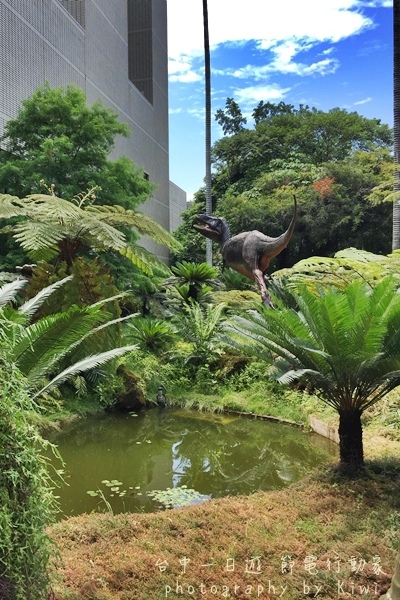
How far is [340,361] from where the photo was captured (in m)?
3.13

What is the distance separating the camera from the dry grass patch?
1.99 metres

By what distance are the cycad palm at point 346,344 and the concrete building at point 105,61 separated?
7.48 metres

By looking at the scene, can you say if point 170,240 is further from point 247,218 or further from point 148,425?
point 247,218

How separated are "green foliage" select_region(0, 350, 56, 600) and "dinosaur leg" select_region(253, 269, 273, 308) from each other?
5.83m

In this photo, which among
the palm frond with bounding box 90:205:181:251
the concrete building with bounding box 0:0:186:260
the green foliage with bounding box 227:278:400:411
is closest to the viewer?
the green foliage with bounding box 227:278:400:411

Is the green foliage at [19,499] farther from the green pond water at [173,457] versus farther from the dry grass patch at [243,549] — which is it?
the green pond water at [173,457]

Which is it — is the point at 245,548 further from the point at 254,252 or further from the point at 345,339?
the point at 254,252

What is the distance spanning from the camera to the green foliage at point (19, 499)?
137 centimetres

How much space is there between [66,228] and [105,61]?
940 centimetres

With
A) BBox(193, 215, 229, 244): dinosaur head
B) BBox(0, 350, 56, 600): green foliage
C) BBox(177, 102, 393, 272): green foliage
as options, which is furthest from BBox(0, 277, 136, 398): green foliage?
BBox(177, 102, 393, 272): green foliage

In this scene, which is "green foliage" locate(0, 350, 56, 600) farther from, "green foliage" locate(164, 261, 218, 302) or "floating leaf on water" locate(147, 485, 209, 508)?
"green foliage" locate(164, 261, 218, 302)

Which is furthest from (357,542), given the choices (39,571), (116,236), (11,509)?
(116,236)

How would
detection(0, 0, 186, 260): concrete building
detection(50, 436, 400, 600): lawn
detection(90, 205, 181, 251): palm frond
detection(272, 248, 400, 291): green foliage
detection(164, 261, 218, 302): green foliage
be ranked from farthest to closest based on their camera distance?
Answer: detection(164, 261, 218, 302): green foliage < detection(0, 0, 186, 260): concrete building < detection(90, 205, 181, 251): palm frond < detection(272, 248, 400, 291): green foliage < detection(50, 436, 400, 600): lawn

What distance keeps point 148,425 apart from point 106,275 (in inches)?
81.3
